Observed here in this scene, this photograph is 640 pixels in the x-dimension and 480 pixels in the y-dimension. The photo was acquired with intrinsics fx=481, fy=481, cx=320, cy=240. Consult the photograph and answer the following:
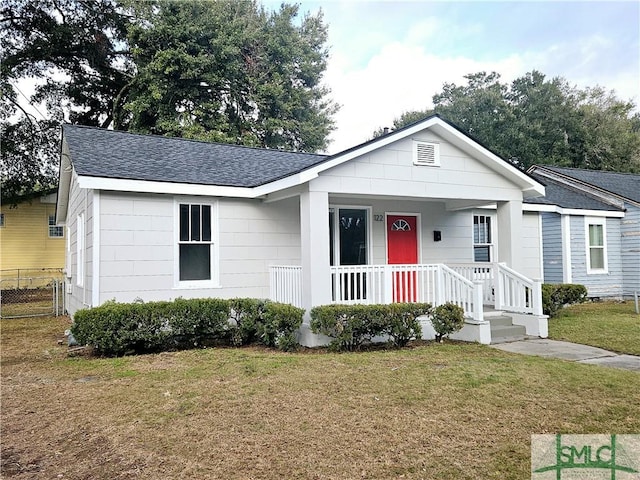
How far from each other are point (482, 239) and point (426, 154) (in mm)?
4774

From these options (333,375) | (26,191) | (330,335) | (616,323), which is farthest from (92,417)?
(26,191)

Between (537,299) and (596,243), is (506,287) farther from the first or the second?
(596,243)

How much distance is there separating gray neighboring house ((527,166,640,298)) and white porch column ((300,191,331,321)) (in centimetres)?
867

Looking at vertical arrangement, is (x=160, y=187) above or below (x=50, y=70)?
below

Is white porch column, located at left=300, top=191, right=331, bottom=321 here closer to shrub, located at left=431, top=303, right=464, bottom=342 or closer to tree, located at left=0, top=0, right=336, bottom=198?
shrub, located at left=431, top=303, right=464, bottom=342

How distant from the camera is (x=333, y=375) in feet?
20.0

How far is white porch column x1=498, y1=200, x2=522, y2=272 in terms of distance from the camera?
1033 centimetres

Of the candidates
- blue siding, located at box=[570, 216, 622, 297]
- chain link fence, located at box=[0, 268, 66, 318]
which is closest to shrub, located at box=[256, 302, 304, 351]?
chain link fence, located at box=[0, 268, 66, 318]

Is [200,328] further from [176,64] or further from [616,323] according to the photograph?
[176,64]

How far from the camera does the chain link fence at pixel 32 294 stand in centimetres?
1469

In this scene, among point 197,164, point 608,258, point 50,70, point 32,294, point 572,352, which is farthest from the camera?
point 50,70

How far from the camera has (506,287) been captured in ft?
32.6

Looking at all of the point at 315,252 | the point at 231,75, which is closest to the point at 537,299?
the point at 315,252

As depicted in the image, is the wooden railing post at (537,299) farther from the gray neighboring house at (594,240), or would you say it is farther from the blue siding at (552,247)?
the blue siding at (552,247)
